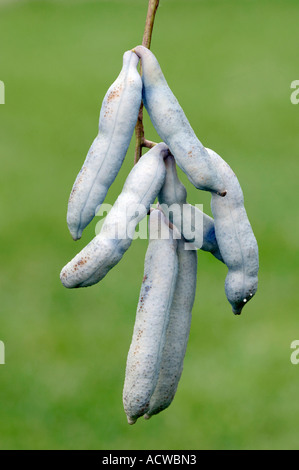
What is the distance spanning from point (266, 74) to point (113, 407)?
460cm

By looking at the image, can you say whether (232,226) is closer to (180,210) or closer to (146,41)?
(180,210)

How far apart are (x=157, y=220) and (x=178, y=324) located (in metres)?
0.14

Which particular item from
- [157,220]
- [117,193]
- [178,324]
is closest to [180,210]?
[157,220]

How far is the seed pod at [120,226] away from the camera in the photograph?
1.03m

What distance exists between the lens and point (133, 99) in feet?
3.41

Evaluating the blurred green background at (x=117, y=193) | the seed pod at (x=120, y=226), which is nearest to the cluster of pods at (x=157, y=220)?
the seed pod at (x=120, y=226)

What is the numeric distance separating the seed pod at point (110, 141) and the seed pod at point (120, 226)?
0.03 meters

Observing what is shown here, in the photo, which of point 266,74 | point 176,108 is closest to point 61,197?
point 266,74

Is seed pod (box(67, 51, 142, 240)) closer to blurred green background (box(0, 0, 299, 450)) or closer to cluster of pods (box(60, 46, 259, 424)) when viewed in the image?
cluster of pods (box(60, 46, 259, 424))

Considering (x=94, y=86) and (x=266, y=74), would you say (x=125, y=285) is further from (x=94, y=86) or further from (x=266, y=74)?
(x=266, y=74)

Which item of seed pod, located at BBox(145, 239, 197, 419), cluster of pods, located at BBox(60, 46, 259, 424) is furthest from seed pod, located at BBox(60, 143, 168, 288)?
seed pod, located at BBox(145, 239, 197, 419)

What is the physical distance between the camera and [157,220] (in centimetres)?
113

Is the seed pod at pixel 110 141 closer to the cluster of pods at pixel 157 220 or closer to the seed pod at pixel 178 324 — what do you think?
the cluster of pods at pixel 157 220

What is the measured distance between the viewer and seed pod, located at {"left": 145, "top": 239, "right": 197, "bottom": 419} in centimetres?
114
